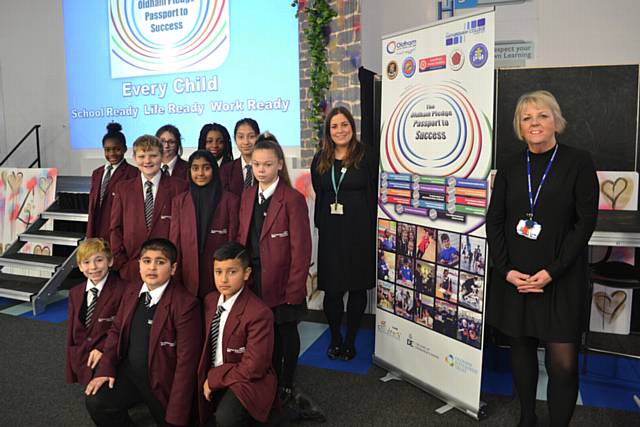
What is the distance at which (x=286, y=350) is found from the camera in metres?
2.52

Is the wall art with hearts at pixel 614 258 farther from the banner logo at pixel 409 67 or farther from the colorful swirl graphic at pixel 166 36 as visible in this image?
the colorful swirl graphic at pixel 166 36

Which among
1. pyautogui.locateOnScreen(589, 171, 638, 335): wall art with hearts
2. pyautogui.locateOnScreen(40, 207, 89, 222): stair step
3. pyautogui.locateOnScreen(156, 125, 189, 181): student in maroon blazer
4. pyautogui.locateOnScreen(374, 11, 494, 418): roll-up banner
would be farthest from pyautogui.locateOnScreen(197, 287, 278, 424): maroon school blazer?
pyautogui.locateOnScreen(40, 207, 89, 222): stair step

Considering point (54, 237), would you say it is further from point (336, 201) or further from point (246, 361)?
point (246, 361)

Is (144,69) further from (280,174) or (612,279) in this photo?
(612,279)

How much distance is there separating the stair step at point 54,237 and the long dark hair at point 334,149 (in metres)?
2.68

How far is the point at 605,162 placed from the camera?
361 cm

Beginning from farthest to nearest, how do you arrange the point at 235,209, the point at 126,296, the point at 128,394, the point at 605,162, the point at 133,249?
1. the point at 605,162
2. the point at 133,249
3. the point at 235,209
4. the point at 126,296
5. the point at 128,394

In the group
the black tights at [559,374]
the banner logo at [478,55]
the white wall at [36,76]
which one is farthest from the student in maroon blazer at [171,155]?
the white wall at [36,76]

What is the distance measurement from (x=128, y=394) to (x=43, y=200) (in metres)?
3.42

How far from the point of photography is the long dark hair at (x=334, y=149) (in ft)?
9.54

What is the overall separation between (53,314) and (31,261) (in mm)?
713

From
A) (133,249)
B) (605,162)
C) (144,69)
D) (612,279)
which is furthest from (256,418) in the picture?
(144,69)

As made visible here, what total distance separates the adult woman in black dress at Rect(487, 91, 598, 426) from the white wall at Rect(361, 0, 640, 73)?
3283 mm

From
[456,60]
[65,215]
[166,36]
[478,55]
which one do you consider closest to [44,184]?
[65,215]
